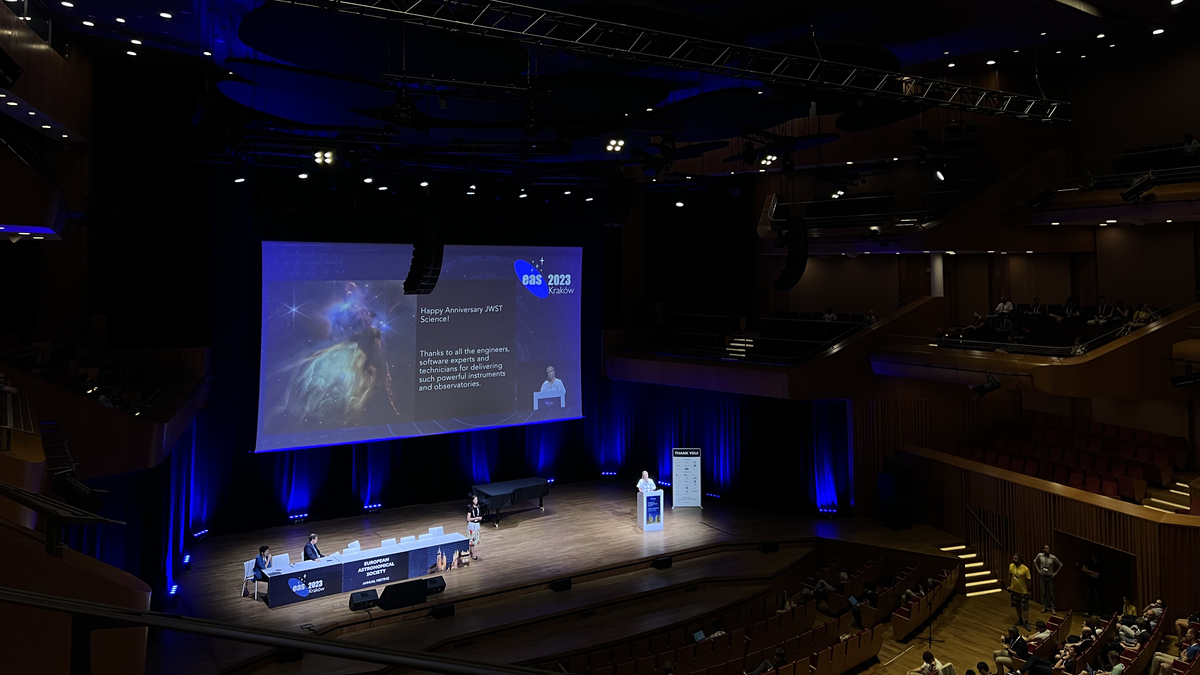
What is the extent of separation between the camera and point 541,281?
57.9ft

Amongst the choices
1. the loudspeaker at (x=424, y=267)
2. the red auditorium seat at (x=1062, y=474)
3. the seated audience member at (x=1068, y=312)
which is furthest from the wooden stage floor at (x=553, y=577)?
the loudspeaker at (x=424, y=267)

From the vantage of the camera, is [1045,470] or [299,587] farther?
[1045,470]

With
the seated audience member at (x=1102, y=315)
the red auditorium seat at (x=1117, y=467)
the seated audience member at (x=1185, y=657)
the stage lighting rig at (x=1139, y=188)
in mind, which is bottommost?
the seated audience member at (x=1185, y=657)

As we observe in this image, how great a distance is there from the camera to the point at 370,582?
1238 centimetres

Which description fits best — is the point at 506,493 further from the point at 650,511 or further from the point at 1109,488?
the point at 1109,488

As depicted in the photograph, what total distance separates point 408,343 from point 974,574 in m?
11.5

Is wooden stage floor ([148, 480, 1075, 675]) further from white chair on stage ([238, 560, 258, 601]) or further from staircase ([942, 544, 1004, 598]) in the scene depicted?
staircase ([942, 544, 1004, 598])

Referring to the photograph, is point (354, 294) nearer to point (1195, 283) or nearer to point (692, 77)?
point (692, 77)

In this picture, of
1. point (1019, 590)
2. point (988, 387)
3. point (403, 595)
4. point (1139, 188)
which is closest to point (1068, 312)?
point (1139, 188)

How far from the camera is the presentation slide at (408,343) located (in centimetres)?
1467

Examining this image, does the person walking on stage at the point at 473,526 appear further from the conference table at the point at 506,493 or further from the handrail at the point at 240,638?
the handrail at the point at 240,638

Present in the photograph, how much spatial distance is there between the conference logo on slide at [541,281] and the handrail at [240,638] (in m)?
15.7

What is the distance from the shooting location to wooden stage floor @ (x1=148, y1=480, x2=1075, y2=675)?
35.6ft

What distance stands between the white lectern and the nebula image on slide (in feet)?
16.6
